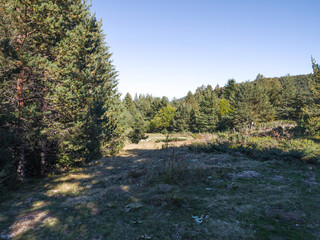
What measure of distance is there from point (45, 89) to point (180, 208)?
10336 mm

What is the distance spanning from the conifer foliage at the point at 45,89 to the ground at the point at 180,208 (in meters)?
3.17

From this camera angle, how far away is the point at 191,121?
177 ft

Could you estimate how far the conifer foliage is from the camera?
8.59 metres

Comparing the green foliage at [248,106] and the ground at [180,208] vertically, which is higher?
the green foliage at [248,106]

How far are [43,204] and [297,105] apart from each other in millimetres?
50803

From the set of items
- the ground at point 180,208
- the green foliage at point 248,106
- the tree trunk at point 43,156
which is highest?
the green foliage at point 248,106

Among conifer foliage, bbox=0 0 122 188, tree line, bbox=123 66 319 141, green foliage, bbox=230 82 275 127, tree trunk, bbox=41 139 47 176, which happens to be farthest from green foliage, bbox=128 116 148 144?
green foliage, bbox=230 82 275 127

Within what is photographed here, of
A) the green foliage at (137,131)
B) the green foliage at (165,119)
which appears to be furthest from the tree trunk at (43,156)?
the green foliage at (165,119)

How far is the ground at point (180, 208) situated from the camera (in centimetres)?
379

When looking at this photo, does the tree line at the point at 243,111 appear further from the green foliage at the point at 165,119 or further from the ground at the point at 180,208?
the ground at the point at 180,208

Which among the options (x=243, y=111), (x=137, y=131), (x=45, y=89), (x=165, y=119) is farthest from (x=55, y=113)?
(x=165, y=119)

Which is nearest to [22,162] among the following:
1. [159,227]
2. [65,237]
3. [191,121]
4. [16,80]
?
[16,80]

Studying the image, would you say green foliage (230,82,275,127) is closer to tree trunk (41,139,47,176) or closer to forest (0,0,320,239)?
forest (0,0,320,239)

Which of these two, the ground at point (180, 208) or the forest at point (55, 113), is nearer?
the ground at point (180, 208)
